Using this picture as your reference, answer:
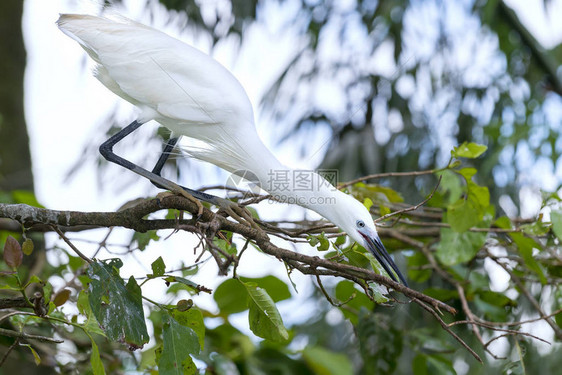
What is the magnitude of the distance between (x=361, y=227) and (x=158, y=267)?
19.7 inches

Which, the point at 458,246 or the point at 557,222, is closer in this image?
the point at 557,222

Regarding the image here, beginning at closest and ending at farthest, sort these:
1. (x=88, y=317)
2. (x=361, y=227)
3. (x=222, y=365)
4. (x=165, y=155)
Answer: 1. (x=88, y=317)
2. (x=361, y=227)
3. (x=222, y=365)
4. (x=165, y=155)

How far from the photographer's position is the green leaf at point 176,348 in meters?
0.97

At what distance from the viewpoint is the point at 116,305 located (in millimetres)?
1004

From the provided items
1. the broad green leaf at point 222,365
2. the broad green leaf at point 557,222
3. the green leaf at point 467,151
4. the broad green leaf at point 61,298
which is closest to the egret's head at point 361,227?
the green leaf at point 467,151

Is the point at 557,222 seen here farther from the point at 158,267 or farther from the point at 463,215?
the point at 158,267

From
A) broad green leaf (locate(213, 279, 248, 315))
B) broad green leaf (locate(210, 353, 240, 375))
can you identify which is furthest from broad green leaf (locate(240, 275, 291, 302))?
broad green leaf (locate(210, 353, 240, 375))

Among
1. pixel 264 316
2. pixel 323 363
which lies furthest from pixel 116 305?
pixel 323 363

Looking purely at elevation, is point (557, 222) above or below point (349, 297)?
above

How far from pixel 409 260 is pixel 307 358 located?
1.79 feet

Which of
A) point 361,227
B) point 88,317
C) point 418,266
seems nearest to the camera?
point 88,317

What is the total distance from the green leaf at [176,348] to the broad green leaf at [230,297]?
1.93ft

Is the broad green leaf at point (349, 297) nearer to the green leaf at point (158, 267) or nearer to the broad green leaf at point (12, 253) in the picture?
the green leaf at point (158, 267)

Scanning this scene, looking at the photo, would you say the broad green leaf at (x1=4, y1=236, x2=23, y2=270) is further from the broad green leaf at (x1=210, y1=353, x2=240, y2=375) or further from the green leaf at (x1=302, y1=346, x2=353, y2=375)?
the green leaf at (x1=302, y1=346, x2=353, y2=375)
